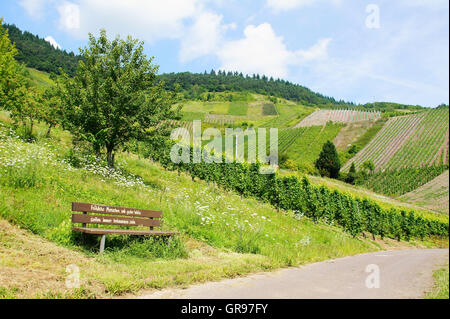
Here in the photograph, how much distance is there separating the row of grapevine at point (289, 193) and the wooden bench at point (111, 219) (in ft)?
51.0

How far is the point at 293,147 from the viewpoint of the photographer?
89500mm

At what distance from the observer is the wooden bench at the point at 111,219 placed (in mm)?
6746

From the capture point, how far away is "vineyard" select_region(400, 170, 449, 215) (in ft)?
192

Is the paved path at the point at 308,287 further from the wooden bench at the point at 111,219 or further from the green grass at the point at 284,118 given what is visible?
the green grass at the point at 284,118

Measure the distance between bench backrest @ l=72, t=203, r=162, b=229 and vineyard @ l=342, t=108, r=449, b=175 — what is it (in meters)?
77.7

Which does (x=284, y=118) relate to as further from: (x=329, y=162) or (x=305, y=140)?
(x=329, y=162)

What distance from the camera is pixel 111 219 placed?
7.50 meters

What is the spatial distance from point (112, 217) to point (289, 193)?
64.2 ft

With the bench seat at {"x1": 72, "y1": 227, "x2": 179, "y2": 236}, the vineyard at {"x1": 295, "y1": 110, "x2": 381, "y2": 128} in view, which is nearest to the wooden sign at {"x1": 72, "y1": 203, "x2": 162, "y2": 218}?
the bench seat at {"x1": 72, "y1": 227, "x2": 179, "y2": 236}

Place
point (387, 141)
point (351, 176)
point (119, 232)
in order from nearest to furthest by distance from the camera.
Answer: point (119, 232)
point (351, 176)
point (387, 141)

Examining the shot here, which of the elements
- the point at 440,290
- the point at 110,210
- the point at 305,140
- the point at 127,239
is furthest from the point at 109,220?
the point at 305,140

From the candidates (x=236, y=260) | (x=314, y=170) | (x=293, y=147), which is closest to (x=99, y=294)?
(x=236, y=260)

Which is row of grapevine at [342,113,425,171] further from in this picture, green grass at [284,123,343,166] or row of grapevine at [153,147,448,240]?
row of grapevine at [153,147,448,240]
